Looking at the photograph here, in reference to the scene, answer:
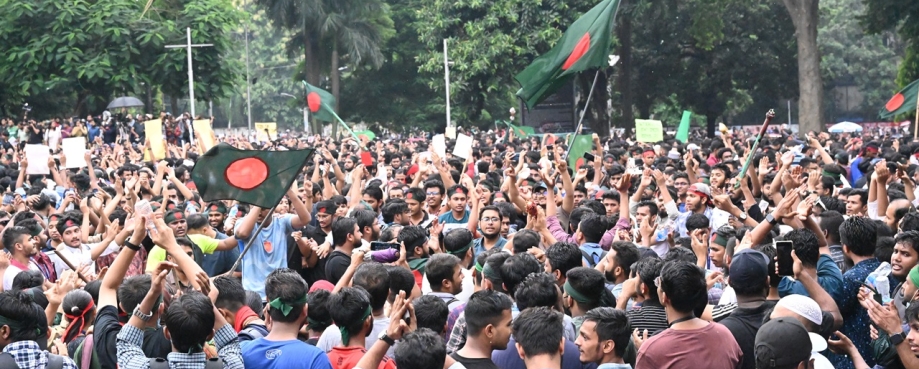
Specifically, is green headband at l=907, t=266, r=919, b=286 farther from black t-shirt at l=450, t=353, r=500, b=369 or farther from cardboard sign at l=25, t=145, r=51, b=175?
cardboard sign at l=25, t=145, r=51, b=175

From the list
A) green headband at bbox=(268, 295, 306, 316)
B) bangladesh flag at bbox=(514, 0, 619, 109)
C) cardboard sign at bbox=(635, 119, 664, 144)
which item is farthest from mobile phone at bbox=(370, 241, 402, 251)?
cardboard sign at bbox=(635, 119, 664, 144)

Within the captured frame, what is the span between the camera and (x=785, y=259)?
5688mm

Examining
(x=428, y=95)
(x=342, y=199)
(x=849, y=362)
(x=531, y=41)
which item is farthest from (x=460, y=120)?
(x=849, y=362)

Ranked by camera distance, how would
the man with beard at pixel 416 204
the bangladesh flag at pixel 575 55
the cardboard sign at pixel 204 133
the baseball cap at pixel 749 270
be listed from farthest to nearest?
the cardboard sign at pixel 204 133 → the bangladesh flag at pixel 575 55 → the man with beard at pixel 416 204 → the baseball cap at pixel 749 270

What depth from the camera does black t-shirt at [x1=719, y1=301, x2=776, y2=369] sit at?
5203 millimetres

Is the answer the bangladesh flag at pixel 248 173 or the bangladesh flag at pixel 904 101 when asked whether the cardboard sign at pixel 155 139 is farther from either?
the bangladesh flag at pixel 904 101

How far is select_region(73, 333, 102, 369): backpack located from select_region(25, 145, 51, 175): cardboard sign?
9.48 m

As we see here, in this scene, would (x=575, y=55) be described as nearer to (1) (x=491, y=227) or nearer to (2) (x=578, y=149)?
(2) (x=578, y=149)

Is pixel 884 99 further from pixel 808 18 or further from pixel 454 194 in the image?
pixel 454 194

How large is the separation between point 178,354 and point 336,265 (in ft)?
9.85

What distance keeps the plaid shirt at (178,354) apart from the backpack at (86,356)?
36 centimetres

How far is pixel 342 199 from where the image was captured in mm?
9609

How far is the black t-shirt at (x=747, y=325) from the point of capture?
520 centimetres

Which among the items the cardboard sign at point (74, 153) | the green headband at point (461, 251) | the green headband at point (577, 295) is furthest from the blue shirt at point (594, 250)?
the cardboard sign at point (74, 153)
